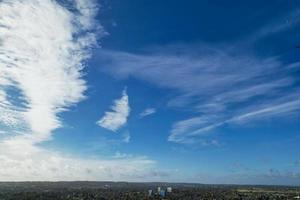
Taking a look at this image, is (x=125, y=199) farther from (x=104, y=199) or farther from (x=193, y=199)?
A: (x=193, y=199)

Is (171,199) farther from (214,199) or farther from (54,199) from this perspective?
(54,199)

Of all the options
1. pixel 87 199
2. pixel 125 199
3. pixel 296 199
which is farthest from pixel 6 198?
pixel 296 199

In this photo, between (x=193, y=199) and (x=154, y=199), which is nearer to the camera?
(x=154, y=199)

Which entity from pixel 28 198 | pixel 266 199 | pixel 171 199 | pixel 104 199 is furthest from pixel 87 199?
pixel 266 199

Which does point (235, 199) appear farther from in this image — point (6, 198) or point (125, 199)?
point (6, 198)

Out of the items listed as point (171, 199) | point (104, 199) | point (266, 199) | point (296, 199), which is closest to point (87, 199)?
point (104, 199)
